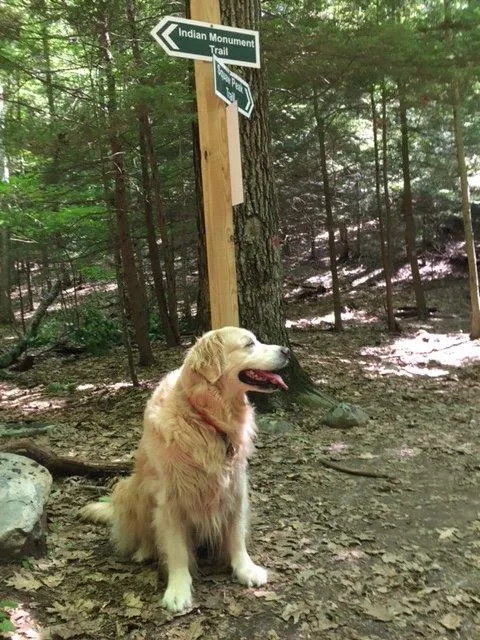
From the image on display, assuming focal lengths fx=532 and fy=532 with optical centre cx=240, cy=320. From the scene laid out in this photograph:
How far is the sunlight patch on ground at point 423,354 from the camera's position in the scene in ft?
32.9

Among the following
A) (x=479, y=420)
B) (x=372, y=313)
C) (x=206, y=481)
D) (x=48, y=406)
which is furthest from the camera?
(x=372, y=313)

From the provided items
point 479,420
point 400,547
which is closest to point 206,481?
point 400,547

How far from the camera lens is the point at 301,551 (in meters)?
3.51

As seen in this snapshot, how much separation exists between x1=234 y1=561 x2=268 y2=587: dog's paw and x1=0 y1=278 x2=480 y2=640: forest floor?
5cm

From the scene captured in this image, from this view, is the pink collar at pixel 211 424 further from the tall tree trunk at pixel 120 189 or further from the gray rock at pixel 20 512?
the tall tree trunk at pixel 120 189

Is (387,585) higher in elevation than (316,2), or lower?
lower

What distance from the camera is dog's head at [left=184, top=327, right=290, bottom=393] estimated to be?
118 inches

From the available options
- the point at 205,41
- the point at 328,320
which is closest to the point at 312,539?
the point at 205,41

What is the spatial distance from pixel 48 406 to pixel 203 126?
5451 mm

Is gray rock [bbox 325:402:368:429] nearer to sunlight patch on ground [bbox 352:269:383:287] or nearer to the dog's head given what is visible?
the dog's head

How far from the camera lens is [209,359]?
3.00m

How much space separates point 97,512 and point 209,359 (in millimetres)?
1697

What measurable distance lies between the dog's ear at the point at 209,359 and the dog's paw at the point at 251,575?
1.15m

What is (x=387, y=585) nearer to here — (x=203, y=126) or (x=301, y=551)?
(x=301, y=551)
